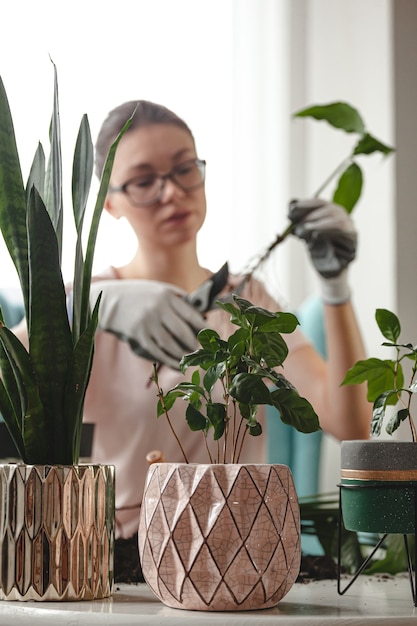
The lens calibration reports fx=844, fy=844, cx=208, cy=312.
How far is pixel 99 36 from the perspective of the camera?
45.9 inches

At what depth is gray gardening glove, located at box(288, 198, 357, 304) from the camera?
111 cm

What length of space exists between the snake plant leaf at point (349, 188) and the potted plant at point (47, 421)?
478 mm

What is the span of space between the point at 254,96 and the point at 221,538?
0.74m

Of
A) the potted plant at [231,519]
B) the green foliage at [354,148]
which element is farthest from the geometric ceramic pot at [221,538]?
the green foliage at [354,148]

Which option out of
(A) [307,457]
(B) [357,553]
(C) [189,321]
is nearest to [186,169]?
(C) [189,321]

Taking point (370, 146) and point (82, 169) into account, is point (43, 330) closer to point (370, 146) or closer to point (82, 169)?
point (82, 169)

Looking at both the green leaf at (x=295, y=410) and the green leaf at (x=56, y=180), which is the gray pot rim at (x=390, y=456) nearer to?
the green leaf at (x=295, y=410)

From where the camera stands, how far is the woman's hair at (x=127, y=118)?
1091 mm

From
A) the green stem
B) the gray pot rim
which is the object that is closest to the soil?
the gray pot rim

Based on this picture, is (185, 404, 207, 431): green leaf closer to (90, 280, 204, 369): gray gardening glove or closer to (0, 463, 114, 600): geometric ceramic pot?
(0, 463, 114, 600): geometric ceramic pot

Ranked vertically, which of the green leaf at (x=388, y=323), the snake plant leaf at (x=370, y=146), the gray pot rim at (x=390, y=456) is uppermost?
the snake plant leaf at (x=370, y=146)

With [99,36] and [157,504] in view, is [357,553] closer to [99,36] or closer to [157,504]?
[157,504]

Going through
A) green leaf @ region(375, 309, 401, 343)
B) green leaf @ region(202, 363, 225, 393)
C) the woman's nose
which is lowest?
green leaf @ region(202, 363, 225, 393)

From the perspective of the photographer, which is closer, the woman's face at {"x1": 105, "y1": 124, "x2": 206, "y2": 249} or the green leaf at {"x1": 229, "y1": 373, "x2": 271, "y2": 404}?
the green leaf at {"x1": 229, "y1": 373, "x2": 271, "y2": 404}
